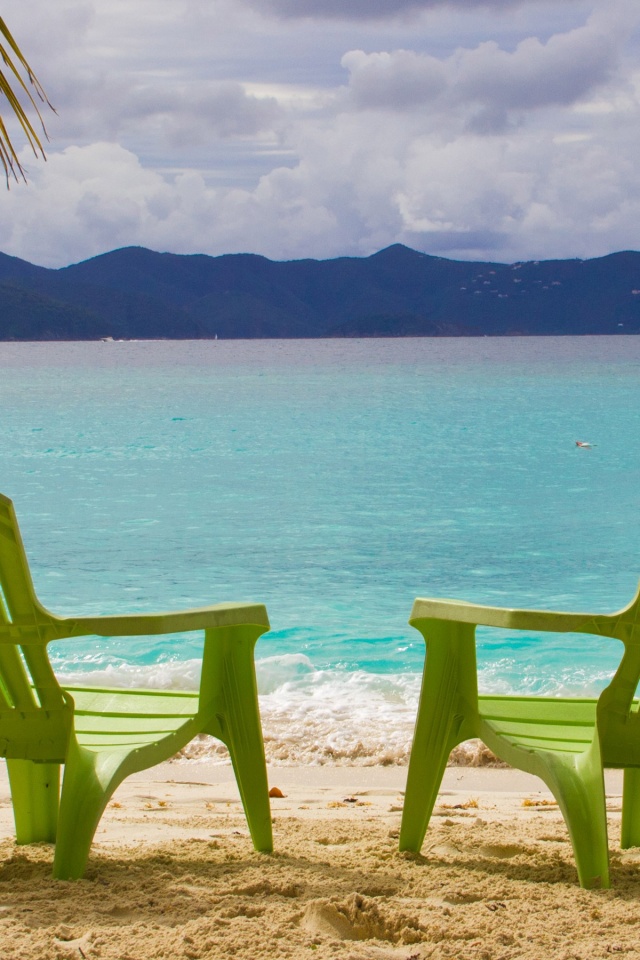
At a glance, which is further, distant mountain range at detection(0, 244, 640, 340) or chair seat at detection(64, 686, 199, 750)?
distant mountain range at detection(0, 244, 640, 340)

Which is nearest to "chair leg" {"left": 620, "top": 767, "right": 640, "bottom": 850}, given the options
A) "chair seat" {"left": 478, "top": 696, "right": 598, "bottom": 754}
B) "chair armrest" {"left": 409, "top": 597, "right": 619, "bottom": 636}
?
"chair seat" {"left": 478, "top": 696, "right": 598, "bottom": 754}

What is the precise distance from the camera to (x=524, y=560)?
10164 mm

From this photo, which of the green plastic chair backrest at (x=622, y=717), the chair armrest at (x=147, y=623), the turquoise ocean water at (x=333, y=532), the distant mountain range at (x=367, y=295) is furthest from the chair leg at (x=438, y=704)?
the distant mountain range at (x=367, y=295)

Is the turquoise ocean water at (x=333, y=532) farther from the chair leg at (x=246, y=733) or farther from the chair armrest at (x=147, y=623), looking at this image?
the chair armrest at (x=147, y=623)

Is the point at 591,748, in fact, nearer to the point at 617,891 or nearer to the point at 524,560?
the point at 617,891

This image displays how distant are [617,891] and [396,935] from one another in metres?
0.53

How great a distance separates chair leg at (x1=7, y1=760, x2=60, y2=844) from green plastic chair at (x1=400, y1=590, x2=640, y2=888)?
0.85 metres

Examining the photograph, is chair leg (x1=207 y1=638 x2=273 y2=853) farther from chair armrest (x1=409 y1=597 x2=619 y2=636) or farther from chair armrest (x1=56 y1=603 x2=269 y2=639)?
chair armrest (x1=409 y1=597 x2=619 y2=636)

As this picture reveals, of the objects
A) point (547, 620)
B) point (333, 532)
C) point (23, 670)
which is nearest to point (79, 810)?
point (23, 670)

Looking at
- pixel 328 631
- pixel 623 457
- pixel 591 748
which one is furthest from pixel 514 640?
pixel 623 457

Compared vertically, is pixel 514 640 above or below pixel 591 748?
below

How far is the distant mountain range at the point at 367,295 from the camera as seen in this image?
133 m

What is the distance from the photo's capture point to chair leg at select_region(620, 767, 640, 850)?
2588 millimetres

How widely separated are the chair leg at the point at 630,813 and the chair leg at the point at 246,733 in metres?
0.87
